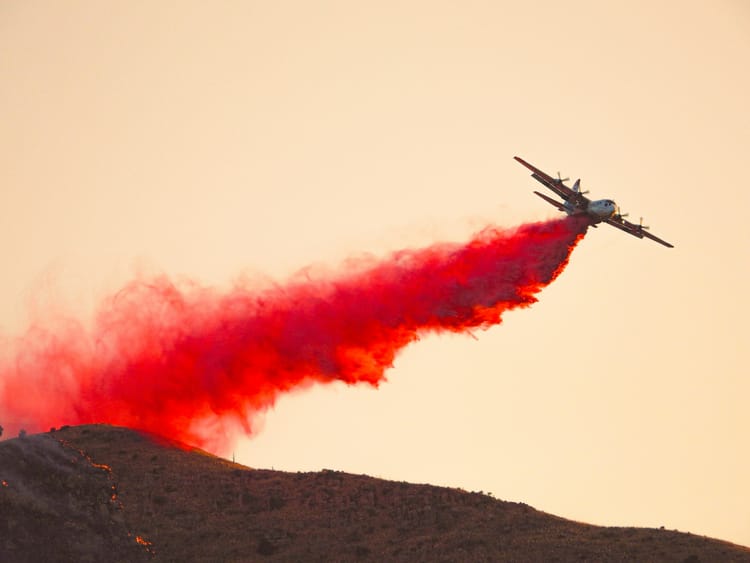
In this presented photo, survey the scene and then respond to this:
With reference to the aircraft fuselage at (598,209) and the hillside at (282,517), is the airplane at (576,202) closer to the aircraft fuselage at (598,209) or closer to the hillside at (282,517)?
the aircraft fuselage at (598,209)

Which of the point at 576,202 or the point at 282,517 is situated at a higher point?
the point at 576,202

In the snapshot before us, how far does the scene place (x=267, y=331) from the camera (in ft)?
370

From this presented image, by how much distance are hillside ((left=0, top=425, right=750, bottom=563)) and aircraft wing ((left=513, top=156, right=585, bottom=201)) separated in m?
23.6

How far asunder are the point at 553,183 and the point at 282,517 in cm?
3202

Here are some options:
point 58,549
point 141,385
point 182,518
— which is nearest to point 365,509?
point 182,518

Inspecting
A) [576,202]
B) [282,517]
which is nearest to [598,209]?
[576,202]

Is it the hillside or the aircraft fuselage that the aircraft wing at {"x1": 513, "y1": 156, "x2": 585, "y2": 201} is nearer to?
the aircraft fuselage

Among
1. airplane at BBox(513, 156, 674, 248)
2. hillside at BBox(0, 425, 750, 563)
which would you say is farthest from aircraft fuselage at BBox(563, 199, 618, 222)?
hillside at BBox(0, 425, 750, 563)

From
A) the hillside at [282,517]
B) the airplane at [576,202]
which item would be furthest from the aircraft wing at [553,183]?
the hillside at [282,517]

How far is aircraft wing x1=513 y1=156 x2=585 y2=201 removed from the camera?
10425 cm

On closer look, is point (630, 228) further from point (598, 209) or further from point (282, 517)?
point (282, 517)

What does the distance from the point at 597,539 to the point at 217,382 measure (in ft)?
113

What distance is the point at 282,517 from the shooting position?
100500mm

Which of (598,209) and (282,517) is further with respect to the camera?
(598,209)
